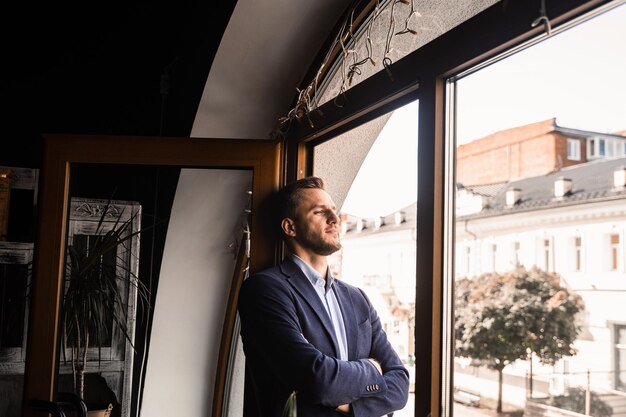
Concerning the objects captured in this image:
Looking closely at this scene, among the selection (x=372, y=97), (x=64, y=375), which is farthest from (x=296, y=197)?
(x=64, y=375)

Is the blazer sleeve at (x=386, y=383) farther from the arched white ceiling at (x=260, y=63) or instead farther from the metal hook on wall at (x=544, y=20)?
the arched white ceiling at (x=260, y=63)

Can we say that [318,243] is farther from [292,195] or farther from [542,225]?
[542,225]

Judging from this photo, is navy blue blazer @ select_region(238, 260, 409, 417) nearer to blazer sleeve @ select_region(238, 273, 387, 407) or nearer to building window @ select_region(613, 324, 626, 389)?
blazer sleeve @ select_region(238, 273, 387, 407)

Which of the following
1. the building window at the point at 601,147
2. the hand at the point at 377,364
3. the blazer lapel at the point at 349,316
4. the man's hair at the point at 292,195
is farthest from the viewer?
Result: the man's hair at the point at 292,195

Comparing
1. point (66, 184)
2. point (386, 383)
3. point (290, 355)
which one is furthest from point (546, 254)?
point (66, 184)

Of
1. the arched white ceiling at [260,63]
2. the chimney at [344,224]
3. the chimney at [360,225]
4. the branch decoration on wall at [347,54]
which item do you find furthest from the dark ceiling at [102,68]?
the chimney at [360,225]

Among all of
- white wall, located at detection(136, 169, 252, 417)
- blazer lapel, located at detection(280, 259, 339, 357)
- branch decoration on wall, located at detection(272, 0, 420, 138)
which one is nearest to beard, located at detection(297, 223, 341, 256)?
blazer lapel, located at detection(280, 259, 339, 357)

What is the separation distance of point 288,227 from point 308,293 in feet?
1.06

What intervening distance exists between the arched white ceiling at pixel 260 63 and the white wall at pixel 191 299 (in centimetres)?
51

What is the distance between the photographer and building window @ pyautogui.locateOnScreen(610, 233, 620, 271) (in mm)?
1502

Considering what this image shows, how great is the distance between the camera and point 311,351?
2256 millimetres

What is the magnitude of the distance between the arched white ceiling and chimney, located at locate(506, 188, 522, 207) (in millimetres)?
1745

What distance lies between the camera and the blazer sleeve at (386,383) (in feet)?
7.47

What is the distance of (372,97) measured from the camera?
8.25 ft
